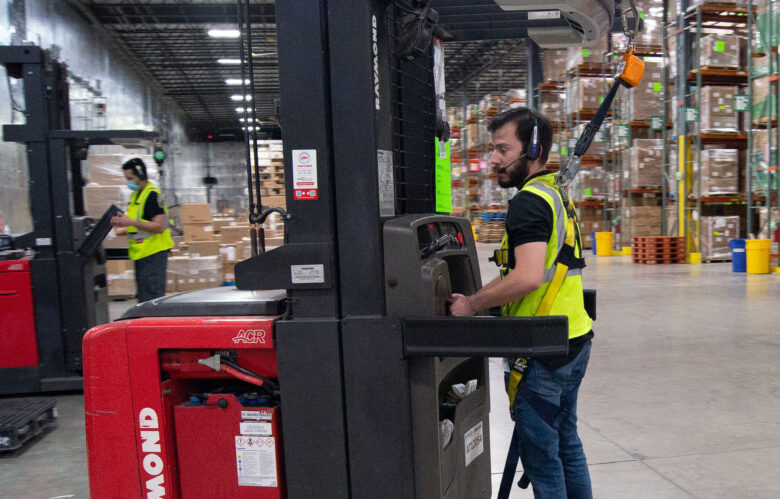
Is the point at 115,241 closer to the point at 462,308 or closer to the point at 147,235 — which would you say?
the point at 147,235

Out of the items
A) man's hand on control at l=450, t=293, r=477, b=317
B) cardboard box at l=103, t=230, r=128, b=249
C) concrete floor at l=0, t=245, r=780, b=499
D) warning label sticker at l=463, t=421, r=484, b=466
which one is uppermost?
man's hand on control at l=450, t=293, r=477, b=317

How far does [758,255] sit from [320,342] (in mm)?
10177

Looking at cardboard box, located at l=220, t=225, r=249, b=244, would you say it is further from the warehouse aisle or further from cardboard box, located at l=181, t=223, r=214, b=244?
the warehouse aisle

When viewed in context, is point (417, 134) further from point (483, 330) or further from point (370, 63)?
point (483, 330)

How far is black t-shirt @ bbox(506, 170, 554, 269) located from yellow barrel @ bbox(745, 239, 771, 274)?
31.4 ft

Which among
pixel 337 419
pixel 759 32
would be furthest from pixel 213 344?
pixel 759 32

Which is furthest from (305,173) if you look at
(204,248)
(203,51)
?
(203,51)

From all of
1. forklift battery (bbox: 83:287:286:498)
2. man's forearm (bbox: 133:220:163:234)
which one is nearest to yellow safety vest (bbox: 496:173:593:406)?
forklift battery (bbox: 83:287:286:498)

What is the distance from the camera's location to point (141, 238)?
Answer: 17.2 ft

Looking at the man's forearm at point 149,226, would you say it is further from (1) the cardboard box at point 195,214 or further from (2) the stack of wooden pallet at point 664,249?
(2) the stack of wooden pallet at point 664,249

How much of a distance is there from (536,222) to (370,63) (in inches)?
27.2

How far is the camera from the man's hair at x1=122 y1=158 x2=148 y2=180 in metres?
5.22

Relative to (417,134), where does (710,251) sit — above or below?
below

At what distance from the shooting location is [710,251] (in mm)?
11812
